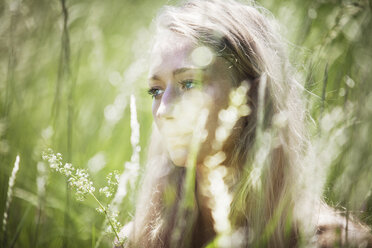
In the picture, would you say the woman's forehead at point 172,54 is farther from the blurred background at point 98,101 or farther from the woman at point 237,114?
Answer: the blurred background at point 98,101

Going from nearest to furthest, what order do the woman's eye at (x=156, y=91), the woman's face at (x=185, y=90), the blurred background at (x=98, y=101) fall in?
the blurred background at (x=98, y=101), the woman's face at (x=185, y=90), the woman's eye at (x=156, y=91)

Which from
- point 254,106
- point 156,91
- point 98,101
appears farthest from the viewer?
point 98,101

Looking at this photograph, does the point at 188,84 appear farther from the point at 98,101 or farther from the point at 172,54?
Answer: the point at 98,101

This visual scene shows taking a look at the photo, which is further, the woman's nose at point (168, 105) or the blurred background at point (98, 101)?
the woman's nose at point (168, 105)

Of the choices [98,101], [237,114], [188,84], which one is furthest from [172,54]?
[98,101]

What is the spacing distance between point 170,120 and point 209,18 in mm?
398

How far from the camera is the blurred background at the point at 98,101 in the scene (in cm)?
65

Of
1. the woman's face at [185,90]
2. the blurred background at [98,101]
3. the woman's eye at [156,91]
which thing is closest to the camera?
the blurred background at [98,101]

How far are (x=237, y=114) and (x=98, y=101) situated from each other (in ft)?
2.75

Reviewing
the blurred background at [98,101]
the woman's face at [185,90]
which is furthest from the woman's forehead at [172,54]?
the blurred background at [98,101]

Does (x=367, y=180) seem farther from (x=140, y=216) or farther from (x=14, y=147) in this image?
(x=14, y=147)

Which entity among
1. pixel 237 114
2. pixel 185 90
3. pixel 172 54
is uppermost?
pixel 172 54

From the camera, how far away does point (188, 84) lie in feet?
3.09

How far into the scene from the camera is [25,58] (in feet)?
4.05
